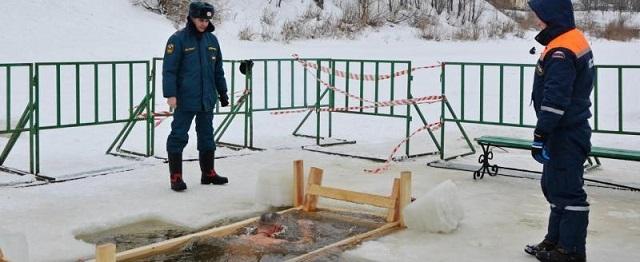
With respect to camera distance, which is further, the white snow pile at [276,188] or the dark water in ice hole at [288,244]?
the white snow pile at [276,188]

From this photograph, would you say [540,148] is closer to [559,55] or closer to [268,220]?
[559,55]

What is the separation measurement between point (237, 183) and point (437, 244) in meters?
2.85

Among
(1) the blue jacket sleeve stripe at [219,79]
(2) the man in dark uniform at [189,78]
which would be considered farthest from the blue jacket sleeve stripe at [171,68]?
(1) the blue jacket sleeve stripe at [219,79]

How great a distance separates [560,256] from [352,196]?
1.80 metres

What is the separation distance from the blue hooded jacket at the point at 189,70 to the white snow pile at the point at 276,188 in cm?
114

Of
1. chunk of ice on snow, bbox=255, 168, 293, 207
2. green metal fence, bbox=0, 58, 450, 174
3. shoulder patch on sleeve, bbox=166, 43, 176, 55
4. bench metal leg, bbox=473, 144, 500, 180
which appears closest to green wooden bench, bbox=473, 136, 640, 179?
bench metal leg, bbox=473, 144, 500, 180

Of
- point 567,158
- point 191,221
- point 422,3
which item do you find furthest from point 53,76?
point 422,3

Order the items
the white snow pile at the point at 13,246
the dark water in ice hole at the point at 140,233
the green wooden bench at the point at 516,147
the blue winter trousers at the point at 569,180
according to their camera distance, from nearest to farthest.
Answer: the white snow pile at the point at 13,246 → the blue winter trousers at the point at 569,180 → the dark water in ice hole at the point at 140,233 → the green wooden bench at the point at 516,147

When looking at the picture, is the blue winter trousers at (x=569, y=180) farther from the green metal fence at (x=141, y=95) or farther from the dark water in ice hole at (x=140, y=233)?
the green metal fence at (x=141, y=95)

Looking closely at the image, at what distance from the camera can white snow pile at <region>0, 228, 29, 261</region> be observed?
4574mm

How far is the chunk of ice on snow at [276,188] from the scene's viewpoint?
6945mm

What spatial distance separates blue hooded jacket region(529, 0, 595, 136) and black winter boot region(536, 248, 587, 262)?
2.64ft

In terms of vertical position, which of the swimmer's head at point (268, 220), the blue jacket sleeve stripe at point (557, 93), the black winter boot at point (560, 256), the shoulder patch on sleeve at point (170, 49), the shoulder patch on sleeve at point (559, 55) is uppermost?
the shoulder patch on sleeve at point (170, 49)

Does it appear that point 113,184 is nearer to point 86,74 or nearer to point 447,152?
point 447,152
